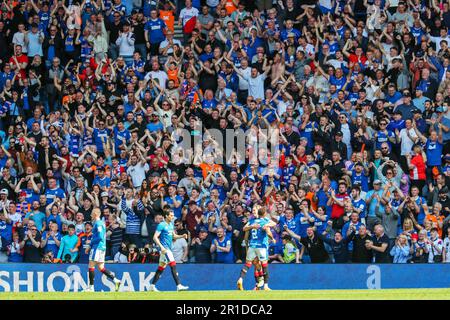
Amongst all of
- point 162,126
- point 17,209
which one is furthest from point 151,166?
point 17,209

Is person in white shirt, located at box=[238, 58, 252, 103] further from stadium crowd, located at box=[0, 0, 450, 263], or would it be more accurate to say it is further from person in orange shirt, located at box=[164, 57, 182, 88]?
person in orange shirt, located at box=[164, 57, 182, 88]

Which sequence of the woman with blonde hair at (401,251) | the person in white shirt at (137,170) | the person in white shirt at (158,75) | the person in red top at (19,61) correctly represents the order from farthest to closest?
the person in red top at (19,61), the person in white shirt at (158,75), the person in white shirt at (137,170), the woman with blonde hair at (401,251)

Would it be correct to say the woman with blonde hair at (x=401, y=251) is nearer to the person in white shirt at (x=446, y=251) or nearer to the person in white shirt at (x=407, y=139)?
the person in white shirt at (x=446, y=251)

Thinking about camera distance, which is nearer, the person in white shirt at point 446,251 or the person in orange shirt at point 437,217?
the person in white shirt at point 446,251

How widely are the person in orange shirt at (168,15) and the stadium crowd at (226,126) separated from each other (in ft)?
0.14

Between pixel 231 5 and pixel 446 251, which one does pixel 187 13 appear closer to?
pixel 231 5

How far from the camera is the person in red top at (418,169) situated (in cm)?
3419

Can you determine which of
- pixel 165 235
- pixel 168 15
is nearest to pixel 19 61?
pixel 168 15

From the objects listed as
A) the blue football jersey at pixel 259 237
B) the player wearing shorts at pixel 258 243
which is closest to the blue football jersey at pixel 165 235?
the player wearing shorts at pixel 258 243

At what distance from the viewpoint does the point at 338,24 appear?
122 ft

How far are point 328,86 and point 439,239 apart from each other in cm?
605

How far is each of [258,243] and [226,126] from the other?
5.99 m

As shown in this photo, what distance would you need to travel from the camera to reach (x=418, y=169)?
3422cm

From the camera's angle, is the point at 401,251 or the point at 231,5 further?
the point at 231,5
